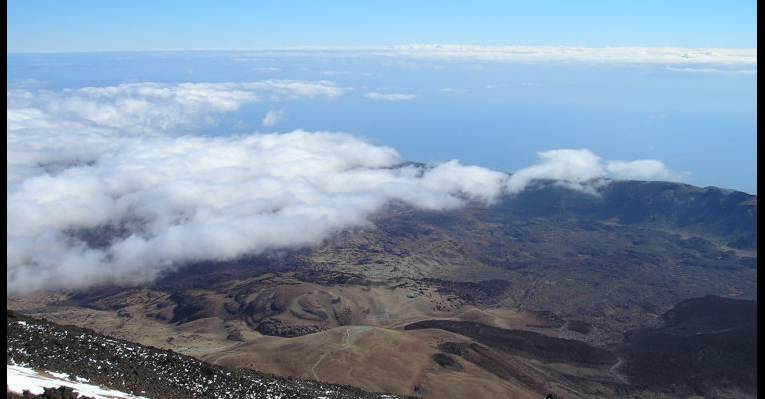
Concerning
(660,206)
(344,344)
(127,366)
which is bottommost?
(344,344)

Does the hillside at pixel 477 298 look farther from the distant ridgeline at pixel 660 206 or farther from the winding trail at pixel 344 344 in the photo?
the distant ridgeline at pixel 660 206

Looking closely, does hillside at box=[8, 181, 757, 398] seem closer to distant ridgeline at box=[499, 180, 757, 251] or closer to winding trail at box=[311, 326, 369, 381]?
winding trail at box=[311, 326, 369, 381]

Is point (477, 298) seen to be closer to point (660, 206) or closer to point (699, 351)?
point (699, 351)

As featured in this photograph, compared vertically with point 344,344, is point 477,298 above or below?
below

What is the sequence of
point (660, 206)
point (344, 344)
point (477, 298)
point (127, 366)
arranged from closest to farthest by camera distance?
point (127, 366) < point (344, 344) < point (477, 298) < point (660, 206)

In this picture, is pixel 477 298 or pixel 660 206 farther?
pixel 660 206

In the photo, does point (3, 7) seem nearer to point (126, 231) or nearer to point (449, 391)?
point (449, 391)

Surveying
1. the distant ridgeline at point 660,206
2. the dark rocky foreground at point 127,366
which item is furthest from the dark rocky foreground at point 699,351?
the distant ridgeline at point 660,206

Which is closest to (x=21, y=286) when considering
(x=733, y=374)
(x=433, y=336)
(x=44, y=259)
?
(x=44, y=259)

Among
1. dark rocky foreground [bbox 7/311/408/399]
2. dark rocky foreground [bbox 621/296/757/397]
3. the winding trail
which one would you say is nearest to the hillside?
the winding trail

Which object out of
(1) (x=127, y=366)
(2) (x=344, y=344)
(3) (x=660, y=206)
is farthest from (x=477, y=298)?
(3) (x=660, y=206)
